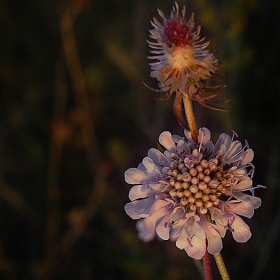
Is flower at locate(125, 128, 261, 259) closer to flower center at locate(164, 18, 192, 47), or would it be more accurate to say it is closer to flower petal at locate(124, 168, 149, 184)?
flower petal at locate(124, 168, 149, 184)

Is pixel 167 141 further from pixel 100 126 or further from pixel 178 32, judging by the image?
pixel 100 126

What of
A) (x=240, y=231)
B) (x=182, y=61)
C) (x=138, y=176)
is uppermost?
(x=182, y=61)

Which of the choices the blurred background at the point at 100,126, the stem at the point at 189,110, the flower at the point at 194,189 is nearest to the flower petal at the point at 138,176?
the flower at the point at 194,189

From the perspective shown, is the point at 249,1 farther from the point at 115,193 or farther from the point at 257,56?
the point at 115,193

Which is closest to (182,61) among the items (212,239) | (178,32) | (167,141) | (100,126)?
(178,32)


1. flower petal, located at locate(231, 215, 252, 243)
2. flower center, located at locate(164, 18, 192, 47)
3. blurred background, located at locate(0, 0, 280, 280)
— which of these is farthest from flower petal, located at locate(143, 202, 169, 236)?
blurred background, located at locate(0, 0, 280, 280)

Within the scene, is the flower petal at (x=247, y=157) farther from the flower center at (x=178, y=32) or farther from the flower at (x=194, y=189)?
the flower center at (x=178, y=32)
